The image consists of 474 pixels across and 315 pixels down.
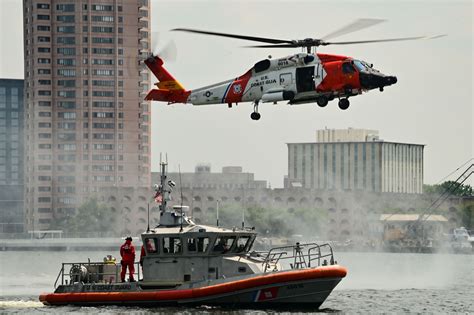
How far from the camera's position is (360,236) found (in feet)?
646

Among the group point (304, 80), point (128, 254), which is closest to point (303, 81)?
point (304, 80)

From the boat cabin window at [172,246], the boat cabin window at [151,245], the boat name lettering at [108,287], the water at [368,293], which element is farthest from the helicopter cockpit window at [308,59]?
the boat name lettering at [108,287]

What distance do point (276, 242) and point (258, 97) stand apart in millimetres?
119250

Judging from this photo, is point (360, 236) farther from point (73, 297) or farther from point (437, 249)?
point (73, 297)

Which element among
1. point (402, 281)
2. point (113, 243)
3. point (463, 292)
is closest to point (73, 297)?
point (463, 292)

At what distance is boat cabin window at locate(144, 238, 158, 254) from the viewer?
2327 inches

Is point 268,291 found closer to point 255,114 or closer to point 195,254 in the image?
point 195,254

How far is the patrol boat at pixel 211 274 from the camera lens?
57562mm

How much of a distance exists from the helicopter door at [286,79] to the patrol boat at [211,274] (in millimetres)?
8102

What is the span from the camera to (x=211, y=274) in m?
58.4

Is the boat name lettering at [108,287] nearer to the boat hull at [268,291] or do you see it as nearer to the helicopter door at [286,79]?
the boat hull at [268,291]

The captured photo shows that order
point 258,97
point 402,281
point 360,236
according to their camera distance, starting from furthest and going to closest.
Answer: point 360,236 → point 402,281 → point 258,97

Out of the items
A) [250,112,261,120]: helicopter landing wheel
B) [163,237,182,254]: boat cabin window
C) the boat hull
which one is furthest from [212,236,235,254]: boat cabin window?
[250,112,261,120]: helicopter landing wheel

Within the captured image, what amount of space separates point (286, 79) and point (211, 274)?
11.3 metres
